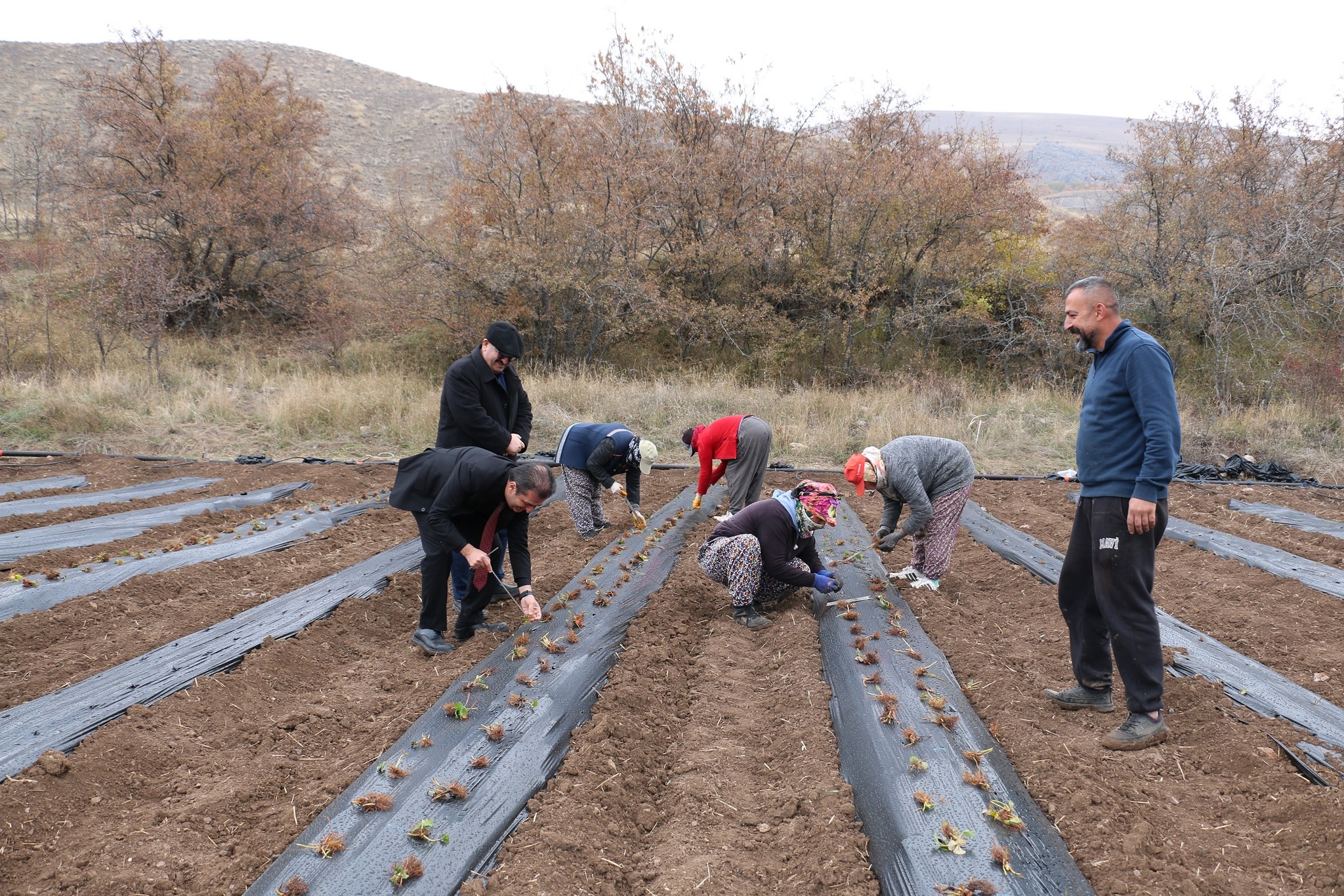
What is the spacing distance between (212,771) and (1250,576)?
7028mm

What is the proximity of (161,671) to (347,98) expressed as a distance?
1820 inches

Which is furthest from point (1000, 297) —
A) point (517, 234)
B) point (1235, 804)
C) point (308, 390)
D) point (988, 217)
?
point (1235, 804)

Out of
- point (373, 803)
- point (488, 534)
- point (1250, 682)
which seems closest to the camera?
point (373, 803)

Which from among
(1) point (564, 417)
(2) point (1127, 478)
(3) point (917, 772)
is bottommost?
(1) point (564, 417)

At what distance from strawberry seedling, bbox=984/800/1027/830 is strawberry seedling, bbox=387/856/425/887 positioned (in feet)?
6.98

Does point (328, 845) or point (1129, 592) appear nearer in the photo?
point (328, 845)

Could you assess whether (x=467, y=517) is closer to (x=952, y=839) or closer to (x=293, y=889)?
(x=293, y=889)

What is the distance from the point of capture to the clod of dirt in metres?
3.05

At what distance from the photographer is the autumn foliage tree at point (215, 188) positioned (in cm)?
1656

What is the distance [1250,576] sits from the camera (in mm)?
5734

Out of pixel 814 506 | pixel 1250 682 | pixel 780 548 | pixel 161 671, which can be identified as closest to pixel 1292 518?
pixel 1250 682

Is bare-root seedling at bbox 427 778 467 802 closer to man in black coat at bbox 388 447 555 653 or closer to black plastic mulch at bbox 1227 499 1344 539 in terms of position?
man in black coat at bbox 388 447 555 653

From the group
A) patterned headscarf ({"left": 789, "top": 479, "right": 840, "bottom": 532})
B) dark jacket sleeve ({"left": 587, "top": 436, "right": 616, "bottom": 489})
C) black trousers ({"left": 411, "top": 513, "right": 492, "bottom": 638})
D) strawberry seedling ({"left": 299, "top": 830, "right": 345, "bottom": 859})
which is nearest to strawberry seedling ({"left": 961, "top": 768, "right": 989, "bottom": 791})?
patterned headscarf ({"left": 789, "top": 479, "right": 840, "bottom": 532})

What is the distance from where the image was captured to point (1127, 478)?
10.8 ft
